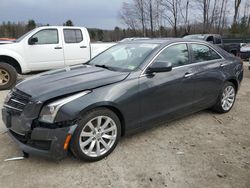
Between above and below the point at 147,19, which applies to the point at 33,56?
below

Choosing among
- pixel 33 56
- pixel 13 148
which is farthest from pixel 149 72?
pixel 33 56

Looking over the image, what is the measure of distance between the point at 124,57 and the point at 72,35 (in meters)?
4.88

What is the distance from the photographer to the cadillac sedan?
2.79 m

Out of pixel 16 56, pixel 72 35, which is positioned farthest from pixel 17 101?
pixel 72 35

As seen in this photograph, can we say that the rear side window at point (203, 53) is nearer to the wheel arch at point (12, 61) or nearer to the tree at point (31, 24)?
the wheel arch at point (12, 61)

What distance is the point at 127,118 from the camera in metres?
3.30

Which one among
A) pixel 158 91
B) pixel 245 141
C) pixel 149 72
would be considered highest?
pixel 149 72

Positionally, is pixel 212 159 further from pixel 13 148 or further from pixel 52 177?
pixel 13 148

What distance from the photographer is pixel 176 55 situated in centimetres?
398

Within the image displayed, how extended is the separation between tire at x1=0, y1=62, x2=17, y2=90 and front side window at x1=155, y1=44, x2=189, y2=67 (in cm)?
508

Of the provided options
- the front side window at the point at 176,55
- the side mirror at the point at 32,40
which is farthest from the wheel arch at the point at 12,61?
Result: the front side window at the point at 176,55

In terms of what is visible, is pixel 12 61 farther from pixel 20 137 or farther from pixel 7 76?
pixel 20 137

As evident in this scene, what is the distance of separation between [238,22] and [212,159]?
3362cm

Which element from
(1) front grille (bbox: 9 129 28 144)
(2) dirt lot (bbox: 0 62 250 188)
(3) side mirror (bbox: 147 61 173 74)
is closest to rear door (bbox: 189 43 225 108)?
(2) dirt lot (bbox: 0 62 250 188)
